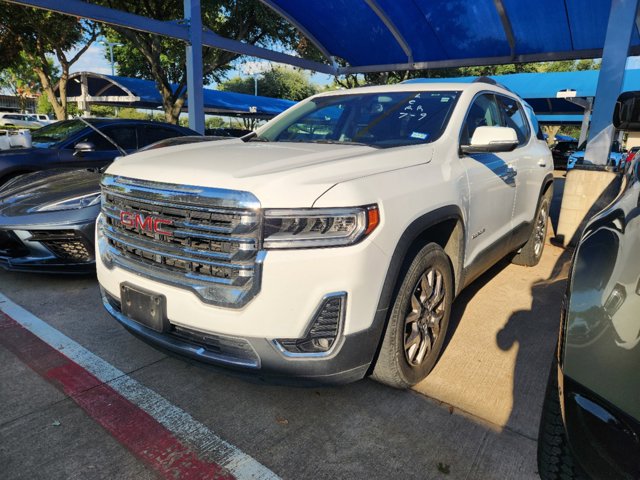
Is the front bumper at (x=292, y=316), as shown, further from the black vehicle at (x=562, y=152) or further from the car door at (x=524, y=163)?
the black vehicle at (x=562, y=152)

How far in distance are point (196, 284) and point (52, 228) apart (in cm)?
247

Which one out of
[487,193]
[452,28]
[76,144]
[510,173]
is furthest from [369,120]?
[452,28]

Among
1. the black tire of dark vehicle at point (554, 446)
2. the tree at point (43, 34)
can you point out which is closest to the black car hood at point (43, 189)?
the black tire of dark vehicle at point (554, 446)

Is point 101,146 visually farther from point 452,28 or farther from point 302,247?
point 452,28

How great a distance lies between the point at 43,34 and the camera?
16.0m

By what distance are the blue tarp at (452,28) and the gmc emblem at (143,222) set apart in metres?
8.42

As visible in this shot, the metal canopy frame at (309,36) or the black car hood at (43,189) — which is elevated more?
the metal canopy frame at (309,36)

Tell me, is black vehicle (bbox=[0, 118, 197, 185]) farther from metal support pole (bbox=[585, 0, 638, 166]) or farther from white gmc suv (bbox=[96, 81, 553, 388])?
metal support pole (bbox=[585, 0, 638, 166])

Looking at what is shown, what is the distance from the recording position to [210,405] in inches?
98.3

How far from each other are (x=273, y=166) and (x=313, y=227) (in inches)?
17.7

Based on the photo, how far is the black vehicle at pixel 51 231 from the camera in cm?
390

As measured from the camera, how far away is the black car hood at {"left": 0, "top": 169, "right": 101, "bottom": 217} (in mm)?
4100

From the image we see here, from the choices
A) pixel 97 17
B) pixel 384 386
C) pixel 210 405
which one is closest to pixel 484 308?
pixel 384 386

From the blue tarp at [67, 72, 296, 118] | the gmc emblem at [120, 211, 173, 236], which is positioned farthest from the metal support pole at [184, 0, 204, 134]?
the blue tarp at [67, 72, 296, 118]
